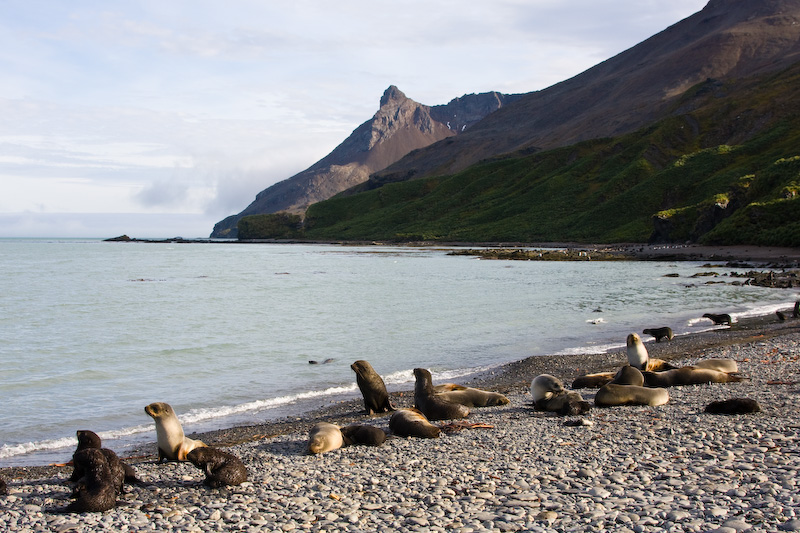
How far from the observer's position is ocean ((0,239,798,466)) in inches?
607

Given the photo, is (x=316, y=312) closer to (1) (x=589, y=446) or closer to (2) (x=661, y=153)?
(1) (x=589, y=446)

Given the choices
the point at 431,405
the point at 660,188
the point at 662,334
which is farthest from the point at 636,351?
the point at 660,188

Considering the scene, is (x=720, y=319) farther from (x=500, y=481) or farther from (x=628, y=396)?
(x=500, y=481)

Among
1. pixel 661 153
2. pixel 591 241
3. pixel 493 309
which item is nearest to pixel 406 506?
pixel 493 309

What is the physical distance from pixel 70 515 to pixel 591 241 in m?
120

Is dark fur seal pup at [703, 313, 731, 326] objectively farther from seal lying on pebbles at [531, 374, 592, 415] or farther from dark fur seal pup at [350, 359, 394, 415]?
dark fur seal pup at [350, 359, 394, 415]

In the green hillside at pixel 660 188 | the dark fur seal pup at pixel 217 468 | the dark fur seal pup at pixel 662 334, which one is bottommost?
the dark fur seal pup at pixel 662 334

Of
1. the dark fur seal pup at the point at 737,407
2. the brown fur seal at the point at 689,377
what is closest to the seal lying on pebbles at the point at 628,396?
the dark fur seal pup at the point at 737,407

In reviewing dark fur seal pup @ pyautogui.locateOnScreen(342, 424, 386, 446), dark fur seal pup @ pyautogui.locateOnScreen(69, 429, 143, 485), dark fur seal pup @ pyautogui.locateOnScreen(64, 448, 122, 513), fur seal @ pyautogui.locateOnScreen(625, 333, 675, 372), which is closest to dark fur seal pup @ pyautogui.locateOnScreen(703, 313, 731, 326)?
fur seal @ pyautogui.locateOnScreen(625, 333, 675, 372)

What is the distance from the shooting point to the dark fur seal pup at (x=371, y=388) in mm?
13742

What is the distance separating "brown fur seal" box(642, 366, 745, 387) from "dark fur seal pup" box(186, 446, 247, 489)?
977 centimetres

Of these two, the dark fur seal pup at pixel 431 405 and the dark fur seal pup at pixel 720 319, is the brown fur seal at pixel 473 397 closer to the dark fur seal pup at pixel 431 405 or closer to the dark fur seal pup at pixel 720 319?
the dark fur seal pup at pixel 431 405

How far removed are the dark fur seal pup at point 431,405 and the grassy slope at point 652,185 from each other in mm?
72633

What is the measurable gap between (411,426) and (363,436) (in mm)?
986
